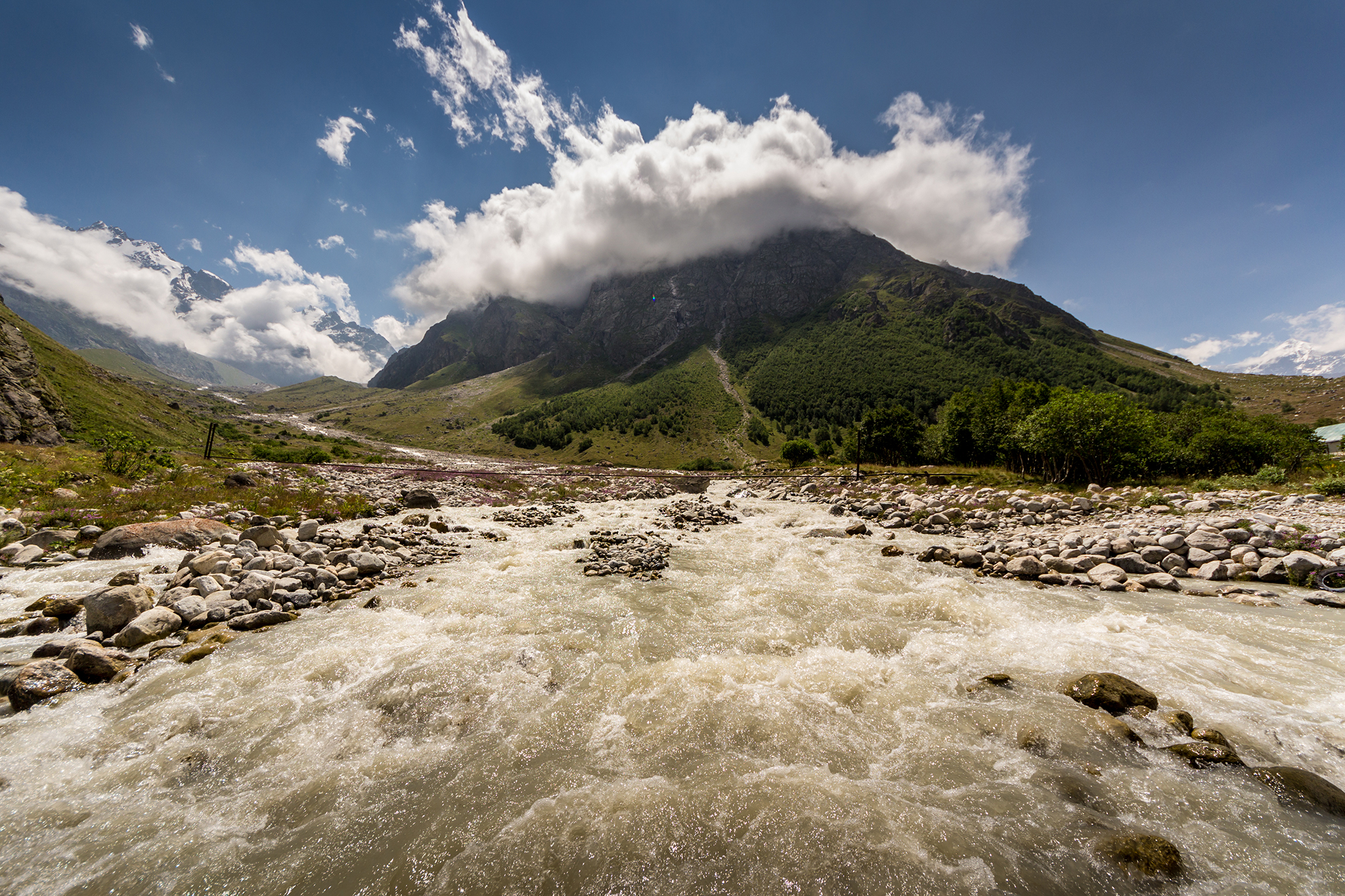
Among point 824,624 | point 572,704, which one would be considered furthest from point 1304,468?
point 572,704

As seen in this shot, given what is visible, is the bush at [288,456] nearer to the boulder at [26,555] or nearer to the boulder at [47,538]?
the boulder at [47,538]

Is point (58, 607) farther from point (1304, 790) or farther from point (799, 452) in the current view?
point (799, 452)

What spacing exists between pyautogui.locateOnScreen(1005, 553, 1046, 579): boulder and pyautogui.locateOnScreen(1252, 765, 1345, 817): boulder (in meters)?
10.1

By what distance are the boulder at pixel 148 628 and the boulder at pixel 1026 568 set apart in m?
25.0

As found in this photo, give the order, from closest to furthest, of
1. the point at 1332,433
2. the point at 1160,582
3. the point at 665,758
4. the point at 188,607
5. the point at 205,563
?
the point at 665,758
the point at 188,607
the point at 205,563
the point at 1160,582
the point at 1332,433

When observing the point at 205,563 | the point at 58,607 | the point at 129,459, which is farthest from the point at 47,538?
the point at 129,459

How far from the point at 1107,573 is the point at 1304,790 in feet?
36.2

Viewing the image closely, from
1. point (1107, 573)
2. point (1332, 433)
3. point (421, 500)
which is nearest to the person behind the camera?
point (1107, 573)

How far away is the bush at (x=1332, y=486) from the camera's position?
69.3ft

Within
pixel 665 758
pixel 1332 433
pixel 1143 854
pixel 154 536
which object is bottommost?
pixel 154 536

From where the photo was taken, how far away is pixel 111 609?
992 cm

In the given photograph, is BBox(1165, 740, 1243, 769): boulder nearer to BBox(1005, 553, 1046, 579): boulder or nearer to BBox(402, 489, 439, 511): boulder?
BBox(1005, 553, 1046, 579): boulder

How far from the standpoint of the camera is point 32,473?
2070 cm

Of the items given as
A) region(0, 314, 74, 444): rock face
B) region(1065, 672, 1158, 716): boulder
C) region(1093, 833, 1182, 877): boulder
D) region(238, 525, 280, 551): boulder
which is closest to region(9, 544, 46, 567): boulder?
region(238, 525, 280, 551): boulder
